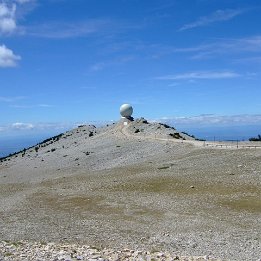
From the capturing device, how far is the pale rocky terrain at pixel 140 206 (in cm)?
2436

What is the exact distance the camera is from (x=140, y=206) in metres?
36.7

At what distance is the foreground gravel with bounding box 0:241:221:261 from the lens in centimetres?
2038

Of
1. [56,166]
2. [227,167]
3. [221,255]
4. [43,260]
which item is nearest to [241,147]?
[227,167]

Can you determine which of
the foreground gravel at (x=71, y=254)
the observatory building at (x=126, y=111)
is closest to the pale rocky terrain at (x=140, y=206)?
the foreground gravel at (x=71, y=254)

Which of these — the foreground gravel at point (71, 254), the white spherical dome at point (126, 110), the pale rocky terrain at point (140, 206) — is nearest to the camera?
the foreground gravel at point (71, 254)

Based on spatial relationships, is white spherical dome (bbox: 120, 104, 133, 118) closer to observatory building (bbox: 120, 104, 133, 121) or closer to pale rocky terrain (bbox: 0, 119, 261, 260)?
observatory building (bbox: 120, 104, 133, 121)

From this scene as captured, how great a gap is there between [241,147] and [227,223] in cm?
3122

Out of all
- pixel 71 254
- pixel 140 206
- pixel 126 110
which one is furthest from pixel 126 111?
pixel 71 254

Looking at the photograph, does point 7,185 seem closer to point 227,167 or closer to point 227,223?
point 227,167

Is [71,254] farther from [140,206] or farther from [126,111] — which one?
[126,111]

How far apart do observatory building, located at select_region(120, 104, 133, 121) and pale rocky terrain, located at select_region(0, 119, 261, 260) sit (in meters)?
37.3

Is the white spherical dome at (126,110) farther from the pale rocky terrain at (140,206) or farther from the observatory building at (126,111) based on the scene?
the pale rocky terrain at (140,206)

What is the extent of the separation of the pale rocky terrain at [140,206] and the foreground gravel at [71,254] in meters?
0.05

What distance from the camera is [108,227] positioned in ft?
101
